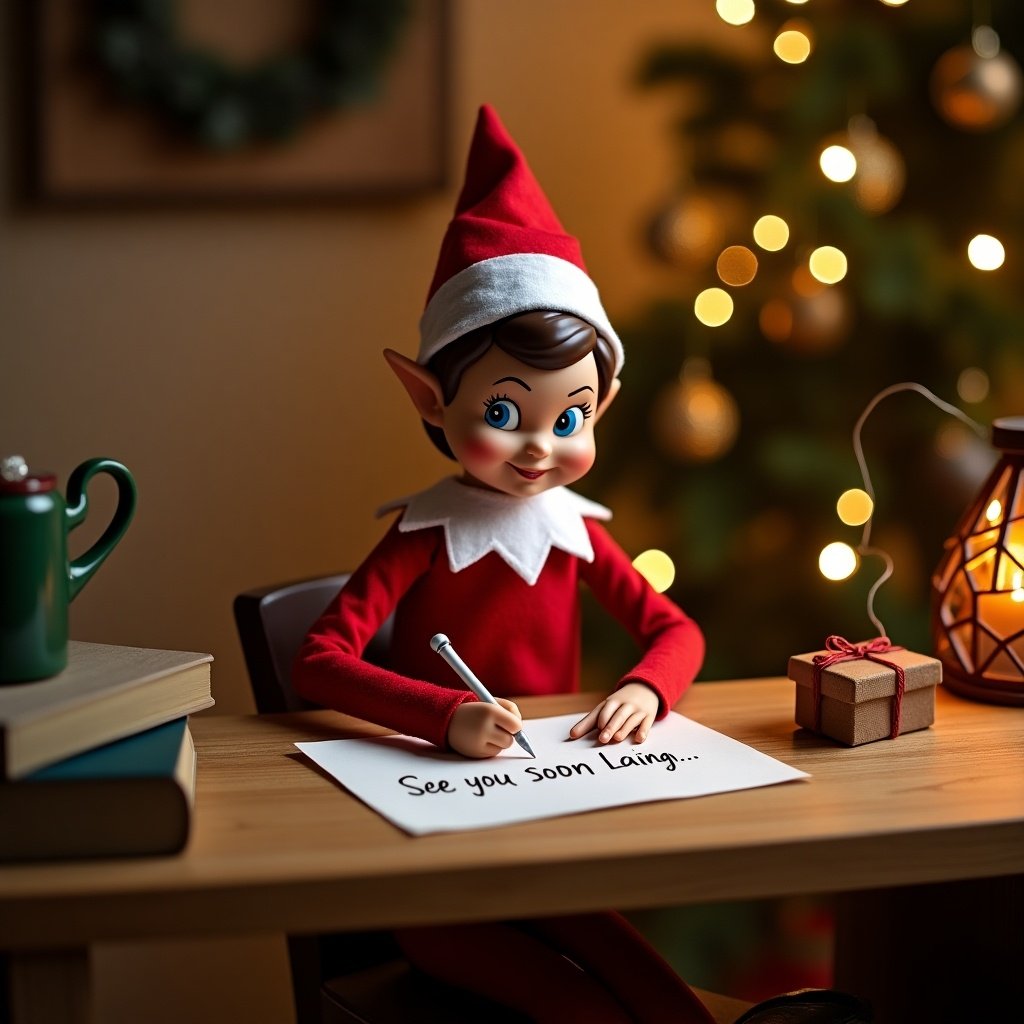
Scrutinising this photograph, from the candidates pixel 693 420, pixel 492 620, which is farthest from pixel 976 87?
pixel 492 620

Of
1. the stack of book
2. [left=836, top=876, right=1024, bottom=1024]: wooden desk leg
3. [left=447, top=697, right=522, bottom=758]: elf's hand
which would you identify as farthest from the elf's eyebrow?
[left=836, top=876, right=1024, bottom=1024]: wooden desk leg

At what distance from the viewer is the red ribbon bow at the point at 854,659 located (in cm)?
105


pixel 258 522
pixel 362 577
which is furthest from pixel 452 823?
pixel 258 522

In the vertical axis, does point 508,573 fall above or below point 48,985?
above

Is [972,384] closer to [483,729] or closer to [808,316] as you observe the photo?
[808,316]

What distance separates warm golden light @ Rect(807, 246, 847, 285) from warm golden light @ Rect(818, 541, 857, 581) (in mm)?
345

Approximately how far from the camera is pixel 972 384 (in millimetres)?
1624

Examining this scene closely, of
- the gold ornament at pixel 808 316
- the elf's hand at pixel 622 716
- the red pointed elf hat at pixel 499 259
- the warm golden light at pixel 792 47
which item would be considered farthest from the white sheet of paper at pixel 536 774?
the warm golden light at pixel 792 47

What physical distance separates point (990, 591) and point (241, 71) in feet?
3.67

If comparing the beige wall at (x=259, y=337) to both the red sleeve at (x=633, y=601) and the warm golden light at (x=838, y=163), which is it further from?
the red sleeve at (x=633, y=601)

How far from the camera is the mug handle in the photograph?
948mm

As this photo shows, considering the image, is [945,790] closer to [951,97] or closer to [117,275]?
[951,97]

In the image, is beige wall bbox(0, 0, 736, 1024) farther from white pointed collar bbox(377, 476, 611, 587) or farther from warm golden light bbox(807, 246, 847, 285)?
white pointed collar bbox(377, 476, 611, 587)

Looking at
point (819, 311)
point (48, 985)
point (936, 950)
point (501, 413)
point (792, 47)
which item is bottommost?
point (936, 950)
